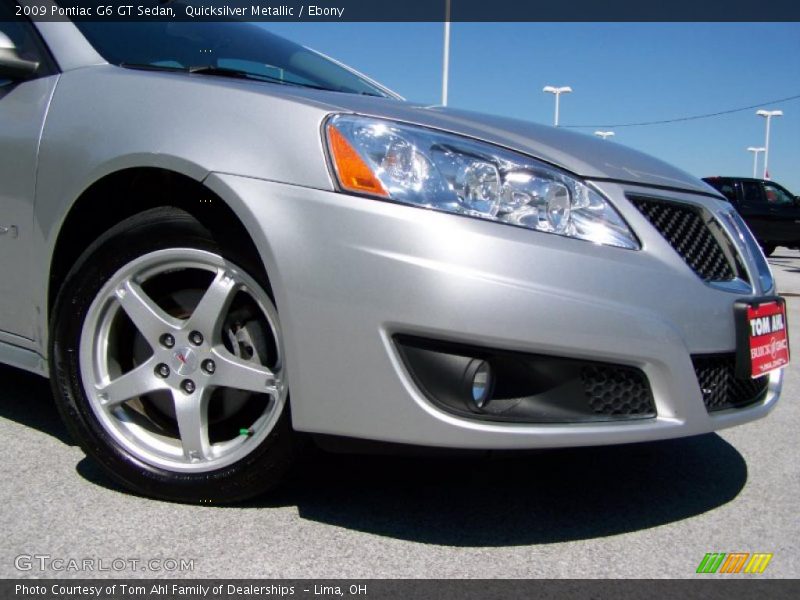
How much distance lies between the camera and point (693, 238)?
2.13 meters

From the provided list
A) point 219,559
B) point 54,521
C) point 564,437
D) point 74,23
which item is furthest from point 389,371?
point 74,23

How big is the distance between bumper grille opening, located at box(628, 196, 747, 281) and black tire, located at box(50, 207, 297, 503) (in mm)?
1017

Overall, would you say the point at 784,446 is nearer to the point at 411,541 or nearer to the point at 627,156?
the point at 627,156

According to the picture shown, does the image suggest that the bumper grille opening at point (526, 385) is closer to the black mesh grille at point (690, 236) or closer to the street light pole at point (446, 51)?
the black mesh grille at point (690, 236)

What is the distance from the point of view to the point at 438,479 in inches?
94.9

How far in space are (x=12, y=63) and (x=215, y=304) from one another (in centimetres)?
101

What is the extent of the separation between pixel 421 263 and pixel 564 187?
45 centimetres

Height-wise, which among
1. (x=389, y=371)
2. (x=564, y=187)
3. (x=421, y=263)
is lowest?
(x=389, y=371)

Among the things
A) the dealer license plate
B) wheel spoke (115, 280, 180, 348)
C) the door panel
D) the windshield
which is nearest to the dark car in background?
the windshield

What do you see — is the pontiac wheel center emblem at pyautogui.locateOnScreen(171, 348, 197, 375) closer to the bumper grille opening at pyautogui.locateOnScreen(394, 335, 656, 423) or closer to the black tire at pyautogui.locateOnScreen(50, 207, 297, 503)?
the black tire at pyautogui.locateOnScreen(50, 207, 297, 503)

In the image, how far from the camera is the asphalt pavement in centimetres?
186

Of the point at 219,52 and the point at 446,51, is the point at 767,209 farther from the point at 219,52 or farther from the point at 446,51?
the point at 219,52
